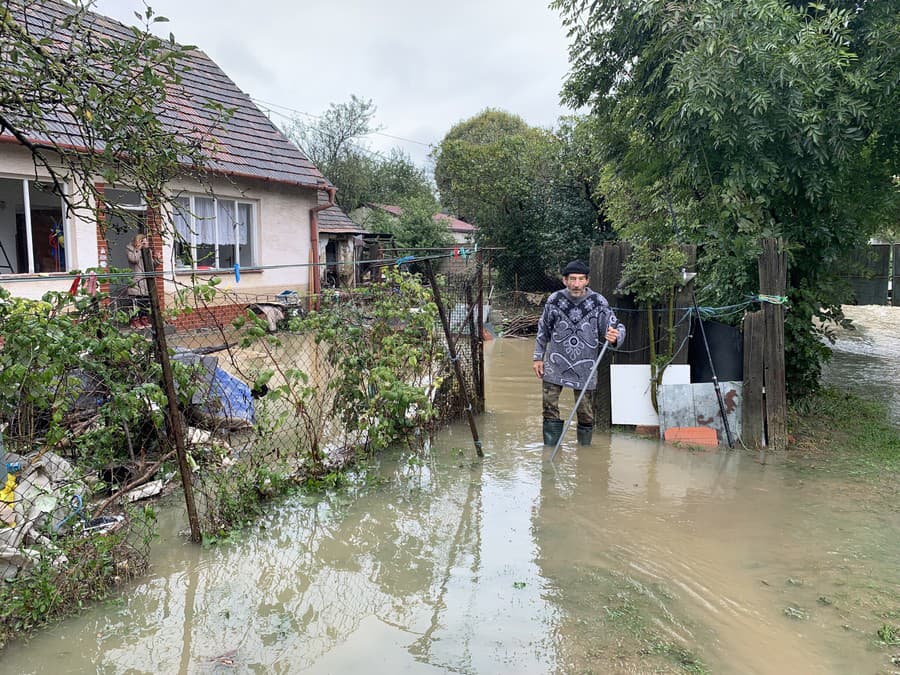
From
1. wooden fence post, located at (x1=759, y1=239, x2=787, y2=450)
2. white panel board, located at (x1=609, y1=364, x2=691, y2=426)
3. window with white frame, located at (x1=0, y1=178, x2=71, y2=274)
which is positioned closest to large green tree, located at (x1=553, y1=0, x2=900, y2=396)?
wooden fence post, located at (x1=759, y1=239, x2=787, y2=450)

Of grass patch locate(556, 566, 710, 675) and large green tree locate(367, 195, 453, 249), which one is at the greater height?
large green tree locate(367, 195, 453, 249)

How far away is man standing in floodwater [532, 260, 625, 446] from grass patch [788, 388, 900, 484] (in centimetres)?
201

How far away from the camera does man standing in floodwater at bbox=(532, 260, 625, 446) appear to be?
629cm

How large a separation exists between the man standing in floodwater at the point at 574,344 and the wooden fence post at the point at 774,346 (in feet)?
4.68

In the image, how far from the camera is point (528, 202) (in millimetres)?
22078

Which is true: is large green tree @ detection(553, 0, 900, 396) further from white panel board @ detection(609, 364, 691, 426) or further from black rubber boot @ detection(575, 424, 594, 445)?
black rubber boot @ detection(575, 424, 594, 445)

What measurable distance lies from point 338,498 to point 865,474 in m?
4.34

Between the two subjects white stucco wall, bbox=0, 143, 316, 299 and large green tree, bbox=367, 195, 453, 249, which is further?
large green tree, bbox=367, 195, 453, 249

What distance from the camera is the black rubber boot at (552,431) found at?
249 inches

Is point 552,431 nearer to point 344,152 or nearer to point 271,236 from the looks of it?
point 271,236

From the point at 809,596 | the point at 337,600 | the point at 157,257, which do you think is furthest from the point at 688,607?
the point at 157,257

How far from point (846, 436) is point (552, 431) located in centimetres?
300

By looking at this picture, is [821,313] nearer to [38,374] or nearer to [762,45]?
[762,45]

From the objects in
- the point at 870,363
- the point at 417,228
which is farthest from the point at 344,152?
the point at 870,363
